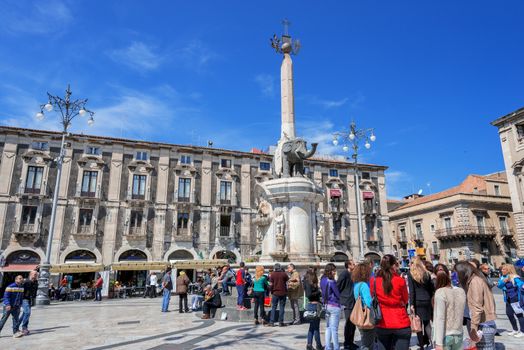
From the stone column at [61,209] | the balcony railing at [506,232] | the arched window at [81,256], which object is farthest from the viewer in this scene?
the balcony railing at [506,232]

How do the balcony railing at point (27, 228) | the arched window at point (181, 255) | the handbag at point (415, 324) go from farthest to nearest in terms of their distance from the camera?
the arched window at point (181, 255)
the balcony railing at point (27, 228)
the handbag at point (415, 324)

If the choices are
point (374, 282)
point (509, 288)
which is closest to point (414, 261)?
point (374, 282)

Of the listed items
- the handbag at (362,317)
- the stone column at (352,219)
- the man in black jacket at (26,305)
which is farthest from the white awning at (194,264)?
the handbag at (362,317)

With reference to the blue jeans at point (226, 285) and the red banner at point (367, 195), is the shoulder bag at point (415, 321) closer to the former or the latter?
the blue jeans at point (226, 285)

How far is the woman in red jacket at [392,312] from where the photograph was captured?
4.16 m

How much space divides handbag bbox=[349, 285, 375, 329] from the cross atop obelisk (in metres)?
10.7

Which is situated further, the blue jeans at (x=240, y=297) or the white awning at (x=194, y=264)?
the white awning at (x=194, y=264)

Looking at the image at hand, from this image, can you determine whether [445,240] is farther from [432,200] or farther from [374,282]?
[374,282]

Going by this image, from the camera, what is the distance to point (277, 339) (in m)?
7.39

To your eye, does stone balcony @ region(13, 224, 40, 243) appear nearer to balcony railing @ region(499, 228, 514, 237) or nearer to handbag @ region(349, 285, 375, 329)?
handbag @ region(349, 285, 375, 329)

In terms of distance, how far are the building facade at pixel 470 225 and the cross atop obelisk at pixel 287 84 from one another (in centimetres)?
2770

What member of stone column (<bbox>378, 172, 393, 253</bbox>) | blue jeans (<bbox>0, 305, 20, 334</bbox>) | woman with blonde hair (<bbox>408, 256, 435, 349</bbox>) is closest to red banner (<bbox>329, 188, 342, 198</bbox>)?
stone column (<bbox>378, 172, 393, 253</bbox>)

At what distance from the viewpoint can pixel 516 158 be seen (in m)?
31.6

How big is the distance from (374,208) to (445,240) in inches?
352
